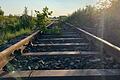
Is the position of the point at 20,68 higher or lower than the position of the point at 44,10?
lower

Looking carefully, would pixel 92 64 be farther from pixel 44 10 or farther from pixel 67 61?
pixel 44 10

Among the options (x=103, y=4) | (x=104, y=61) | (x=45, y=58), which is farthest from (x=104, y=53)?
(x=103, y=4)

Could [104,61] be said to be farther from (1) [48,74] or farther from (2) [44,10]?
(2) [44,10]

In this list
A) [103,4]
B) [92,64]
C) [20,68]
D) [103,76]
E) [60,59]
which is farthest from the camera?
[103,4]

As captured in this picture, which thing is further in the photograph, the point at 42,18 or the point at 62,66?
the point at 42,18

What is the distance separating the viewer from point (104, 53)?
5566mm

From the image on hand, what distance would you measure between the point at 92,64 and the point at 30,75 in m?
1.32

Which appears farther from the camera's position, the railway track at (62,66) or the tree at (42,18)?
the tree at (42,18)

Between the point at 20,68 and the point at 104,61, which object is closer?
the point at 20,68

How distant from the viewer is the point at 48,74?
3598mm

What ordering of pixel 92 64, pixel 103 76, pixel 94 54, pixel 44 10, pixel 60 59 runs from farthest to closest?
pixel 44 10 → pixel 94 54 → pixel 60 59 → pixel 92 64 → pixel 103 76

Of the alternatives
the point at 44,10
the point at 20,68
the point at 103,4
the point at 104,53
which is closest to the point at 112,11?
the point at 103,4

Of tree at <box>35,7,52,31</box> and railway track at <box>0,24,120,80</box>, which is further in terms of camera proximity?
tree at <box>35,7,52,31</box>

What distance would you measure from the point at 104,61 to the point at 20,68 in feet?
4.83
